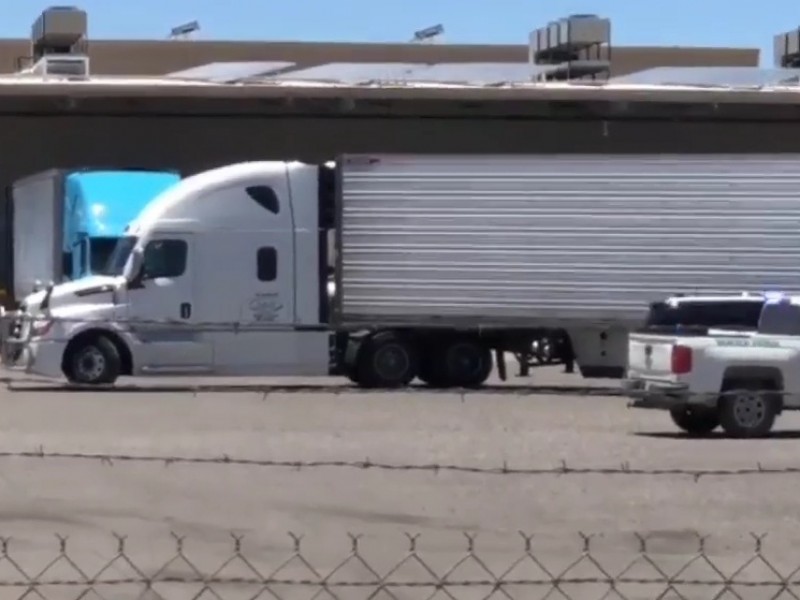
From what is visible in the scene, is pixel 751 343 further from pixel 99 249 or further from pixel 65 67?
pixel 65 67

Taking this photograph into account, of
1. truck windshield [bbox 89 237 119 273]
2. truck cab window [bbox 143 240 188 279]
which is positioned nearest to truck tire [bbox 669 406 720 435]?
truck cab window [bbox 143 240 188 279]

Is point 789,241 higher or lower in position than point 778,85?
lower

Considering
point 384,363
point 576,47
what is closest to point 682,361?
point 384,363

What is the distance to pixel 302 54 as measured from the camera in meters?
61.0

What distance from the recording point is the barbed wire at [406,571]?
10.1m

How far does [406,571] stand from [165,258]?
59.4 ft

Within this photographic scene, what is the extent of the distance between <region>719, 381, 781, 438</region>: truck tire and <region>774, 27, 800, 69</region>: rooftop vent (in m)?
35.5

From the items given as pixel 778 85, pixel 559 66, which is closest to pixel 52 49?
pixel 559 66

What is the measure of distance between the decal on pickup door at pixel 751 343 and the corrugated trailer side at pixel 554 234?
742 centimetres

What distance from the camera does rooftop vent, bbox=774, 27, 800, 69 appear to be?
2203 inches

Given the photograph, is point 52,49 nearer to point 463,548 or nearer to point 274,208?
point 274,208

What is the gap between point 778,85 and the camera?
46125 millimetres

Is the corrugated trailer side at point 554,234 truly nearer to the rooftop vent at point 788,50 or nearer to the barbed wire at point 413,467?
the barbed wire at point 413,467

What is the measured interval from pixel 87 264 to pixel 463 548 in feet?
77.8
